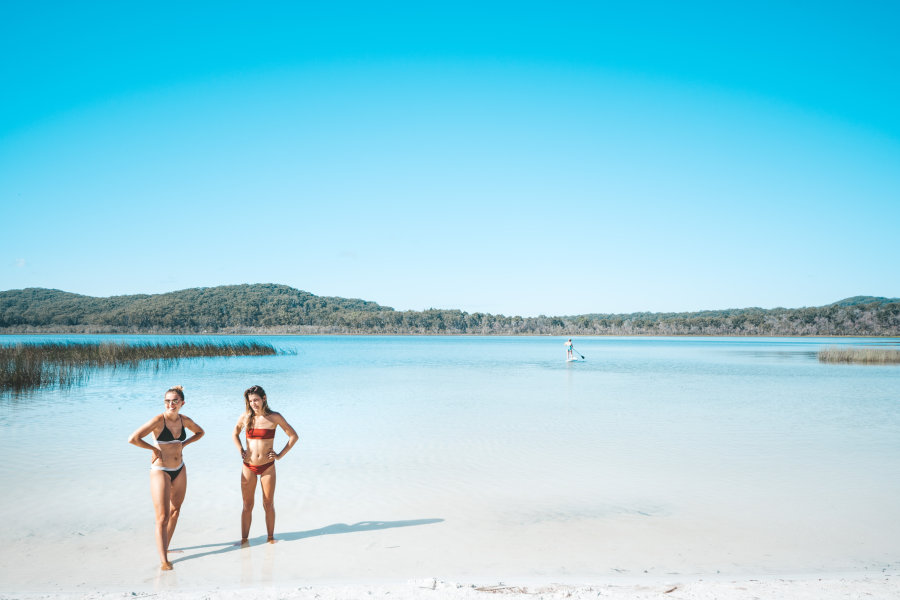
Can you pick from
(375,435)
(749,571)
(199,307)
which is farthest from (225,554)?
(199,307)

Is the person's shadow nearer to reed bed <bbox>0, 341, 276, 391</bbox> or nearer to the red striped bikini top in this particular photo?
the red striped bikini top

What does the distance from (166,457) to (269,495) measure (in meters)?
1.07

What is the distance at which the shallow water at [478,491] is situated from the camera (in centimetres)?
542

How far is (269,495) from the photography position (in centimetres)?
553

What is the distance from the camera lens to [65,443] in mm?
10625

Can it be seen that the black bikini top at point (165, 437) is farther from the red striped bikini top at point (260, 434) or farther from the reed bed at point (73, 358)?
the reed bed at point (73, 358)

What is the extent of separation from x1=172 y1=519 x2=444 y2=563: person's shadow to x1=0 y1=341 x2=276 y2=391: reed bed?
636 inches

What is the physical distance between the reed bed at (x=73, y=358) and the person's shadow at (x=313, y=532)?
1614 centimetres

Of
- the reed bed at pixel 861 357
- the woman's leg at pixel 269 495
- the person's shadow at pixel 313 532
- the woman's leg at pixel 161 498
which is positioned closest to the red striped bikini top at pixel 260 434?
the woman's leg at pixel 269 495

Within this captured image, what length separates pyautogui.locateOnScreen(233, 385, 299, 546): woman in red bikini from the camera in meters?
5.09

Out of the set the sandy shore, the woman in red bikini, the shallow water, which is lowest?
the shallow water

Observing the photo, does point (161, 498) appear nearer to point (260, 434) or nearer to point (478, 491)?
point (260, 434)

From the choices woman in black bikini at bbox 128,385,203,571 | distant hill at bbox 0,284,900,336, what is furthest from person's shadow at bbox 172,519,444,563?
distant hill at bbox 0,284,900,336

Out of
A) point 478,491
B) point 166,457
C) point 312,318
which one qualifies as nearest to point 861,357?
point 478,491
